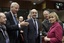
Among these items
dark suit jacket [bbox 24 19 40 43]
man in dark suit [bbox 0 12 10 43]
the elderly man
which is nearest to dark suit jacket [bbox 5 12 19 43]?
the elderly man

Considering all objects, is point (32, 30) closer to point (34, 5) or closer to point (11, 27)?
point (11, 27)

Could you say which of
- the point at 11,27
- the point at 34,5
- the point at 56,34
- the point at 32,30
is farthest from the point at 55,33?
the point at 34,5

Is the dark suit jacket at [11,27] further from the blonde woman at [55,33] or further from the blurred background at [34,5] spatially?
the blurred background at [34,5]

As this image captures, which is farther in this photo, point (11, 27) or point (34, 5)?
point (34, 5)

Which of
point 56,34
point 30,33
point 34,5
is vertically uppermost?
point 34,5

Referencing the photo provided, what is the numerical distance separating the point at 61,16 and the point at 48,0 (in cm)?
112

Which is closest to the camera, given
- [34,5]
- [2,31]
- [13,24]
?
[2,31]

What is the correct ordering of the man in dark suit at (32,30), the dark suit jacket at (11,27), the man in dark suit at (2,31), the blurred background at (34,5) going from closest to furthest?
the man in dark suit at (2,31) → the dark suit jacket at (11,27) → the man in dark suit at (32,30) → the blurred background at (34,5)

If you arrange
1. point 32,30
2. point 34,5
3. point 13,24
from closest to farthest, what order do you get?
point 13,24 < point 32,30 < point 34,5

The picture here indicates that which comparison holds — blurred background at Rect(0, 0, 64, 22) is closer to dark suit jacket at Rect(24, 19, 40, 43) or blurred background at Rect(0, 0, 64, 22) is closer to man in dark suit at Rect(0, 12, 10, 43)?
dark suit jacket at Rect(24, 19, 40, 43)

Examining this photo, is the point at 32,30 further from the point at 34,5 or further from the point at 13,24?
the point at 34,5

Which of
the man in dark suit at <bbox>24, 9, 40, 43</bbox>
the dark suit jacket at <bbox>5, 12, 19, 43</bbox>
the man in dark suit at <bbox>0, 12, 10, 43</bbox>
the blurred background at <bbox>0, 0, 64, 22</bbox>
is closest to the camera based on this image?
the man in dark suit at <bbox>0, 12, 10, 43</bbox>

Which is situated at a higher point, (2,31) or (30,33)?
(2,31)

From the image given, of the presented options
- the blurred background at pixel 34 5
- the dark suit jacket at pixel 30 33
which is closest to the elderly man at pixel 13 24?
the dark suit jacket at pixel 30 33
